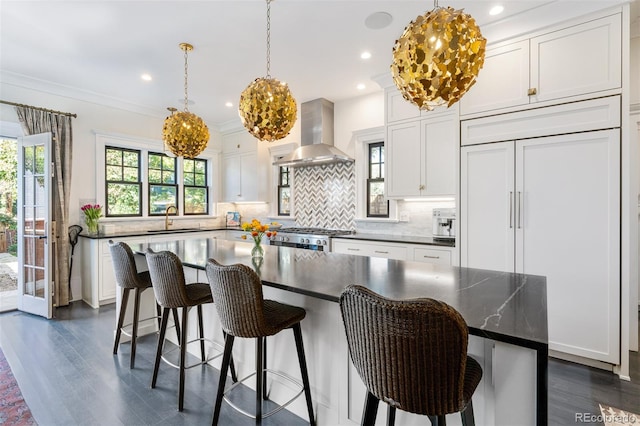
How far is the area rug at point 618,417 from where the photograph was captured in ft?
6.14

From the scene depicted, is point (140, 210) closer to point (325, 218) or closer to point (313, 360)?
point (325, 218)

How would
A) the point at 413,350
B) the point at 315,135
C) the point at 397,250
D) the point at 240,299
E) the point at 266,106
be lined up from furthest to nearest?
the point at 315,135 < the point at 397,250 < the point at 266,106 < the point at 240,299 < the point at 413,350

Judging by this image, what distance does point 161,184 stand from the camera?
215 inches

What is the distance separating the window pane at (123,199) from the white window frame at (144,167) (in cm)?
10

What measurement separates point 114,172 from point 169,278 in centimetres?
374

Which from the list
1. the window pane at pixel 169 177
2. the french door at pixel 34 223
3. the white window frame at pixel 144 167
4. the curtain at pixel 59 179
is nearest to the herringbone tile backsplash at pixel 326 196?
the white window frame at pixel 144 167

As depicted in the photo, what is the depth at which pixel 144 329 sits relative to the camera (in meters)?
3.21

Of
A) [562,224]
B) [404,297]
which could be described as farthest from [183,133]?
[562,224]

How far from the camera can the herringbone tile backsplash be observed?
191 inches

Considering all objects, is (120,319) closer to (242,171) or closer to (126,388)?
(126,388)

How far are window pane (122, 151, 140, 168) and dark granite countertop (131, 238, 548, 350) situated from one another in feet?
11.1

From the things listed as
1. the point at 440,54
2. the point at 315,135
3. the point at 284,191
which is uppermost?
the point at 315,135

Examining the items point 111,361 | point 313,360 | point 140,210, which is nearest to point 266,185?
point 140,210

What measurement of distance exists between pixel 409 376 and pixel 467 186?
2.45 metres
